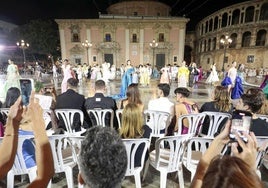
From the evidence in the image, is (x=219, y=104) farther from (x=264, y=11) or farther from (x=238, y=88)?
(x=264, y=11)

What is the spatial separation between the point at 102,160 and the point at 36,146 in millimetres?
408

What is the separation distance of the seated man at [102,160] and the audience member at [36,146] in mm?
227

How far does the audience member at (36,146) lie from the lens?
106cm

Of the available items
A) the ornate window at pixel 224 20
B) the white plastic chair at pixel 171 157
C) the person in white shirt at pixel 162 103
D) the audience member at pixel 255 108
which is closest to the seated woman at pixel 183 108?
the person in white shirt at pixel 162 103

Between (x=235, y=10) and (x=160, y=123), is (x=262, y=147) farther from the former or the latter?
(x=235, y=10)

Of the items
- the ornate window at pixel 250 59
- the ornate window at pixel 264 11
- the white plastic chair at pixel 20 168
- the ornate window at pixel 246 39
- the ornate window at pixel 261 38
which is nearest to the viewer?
the white plastic chair at pixel 20 168

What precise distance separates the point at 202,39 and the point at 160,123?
1705 inches

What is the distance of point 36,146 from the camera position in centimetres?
108

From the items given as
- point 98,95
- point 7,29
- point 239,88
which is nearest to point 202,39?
point 239,88

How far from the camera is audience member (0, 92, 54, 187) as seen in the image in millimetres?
1059

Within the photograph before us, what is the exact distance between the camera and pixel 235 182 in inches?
30.0

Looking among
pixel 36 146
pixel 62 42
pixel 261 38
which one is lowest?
pixel 36 146

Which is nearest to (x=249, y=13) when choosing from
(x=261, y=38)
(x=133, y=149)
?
(x=261, y=38)

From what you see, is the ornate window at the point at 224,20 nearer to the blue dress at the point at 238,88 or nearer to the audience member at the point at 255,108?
the blue dress at the point at 238,88
